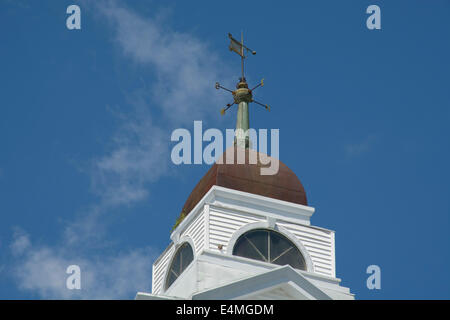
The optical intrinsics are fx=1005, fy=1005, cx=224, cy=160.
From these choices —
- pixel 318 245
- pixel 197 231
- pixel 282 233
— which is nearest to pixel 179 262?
pixel 197 231

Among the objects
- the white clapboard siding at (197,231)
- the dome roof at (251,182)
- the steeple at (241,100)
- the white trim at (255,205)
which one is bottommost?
the white clapboard siding at (197,231)

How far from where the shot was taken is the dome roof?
4119cm

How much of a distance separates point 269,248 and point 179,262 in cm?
384

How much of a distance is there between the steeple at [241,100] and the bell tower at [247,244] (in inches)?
48.9

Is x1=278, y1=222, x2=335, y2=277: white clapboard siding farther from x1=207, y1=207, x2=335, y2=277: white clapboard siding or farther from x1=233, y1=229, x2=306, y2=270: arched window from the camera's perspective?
x1=233, y1=229, x2=306, y2=270: arched window

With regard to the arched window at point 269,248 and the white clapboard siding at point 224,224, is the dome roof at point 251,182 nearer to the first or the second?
the white clapboard siding at point 224,224

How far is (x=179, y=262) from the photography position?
40.8 metres

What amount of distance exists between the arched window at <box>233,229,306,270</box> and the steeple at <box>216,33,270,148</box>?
560 cm

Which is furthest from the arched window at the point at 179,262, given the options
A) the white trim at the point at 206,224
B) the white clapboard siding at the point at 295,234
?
the white clapboard siding at the point at 295,234

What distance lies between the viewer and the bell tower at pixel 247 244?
36.3m

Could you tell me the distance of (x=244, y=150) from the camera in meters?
43.2
